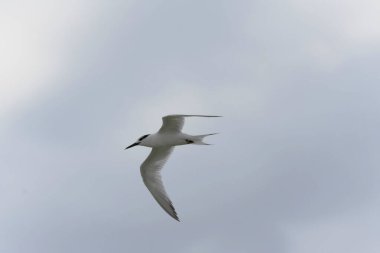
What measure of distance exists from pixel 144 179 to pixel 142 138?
5.76 feet

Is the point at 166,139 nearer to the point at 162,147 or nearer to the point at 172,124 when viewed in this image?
Result: the point at 172,124

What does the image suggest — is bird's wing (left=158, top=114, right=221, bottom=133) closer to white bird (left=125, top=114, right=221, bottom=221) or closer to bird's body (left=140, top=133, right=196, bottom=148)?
white bird (left=125, top=114, right=221, bottom=221)

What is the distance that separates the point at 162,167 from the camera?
2489 centimetres

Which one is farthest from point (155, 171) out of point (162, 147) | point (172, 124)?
point (172, 124)

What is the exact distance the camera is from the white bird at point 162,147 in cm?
2252

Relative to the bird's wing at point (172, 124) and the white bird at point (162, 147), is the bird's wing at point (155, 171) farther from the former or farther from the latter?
the bird's wing at point (172, 124)

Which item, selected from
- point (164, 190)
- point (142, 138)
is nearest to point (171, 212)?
point (164, 190)

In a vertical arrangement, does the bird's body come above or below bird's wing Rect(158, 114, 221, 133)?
below

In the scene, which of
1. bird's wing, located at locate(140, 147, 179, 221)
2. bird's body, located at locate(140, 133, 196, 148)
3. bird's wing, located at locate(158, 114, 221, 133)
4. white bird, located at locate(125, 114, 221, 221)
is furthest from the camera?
bird's wing, located at locate(140, 147, 179, 221)

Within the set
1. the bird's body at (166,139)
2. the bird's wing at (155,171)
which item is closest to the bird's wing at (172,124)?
the bird's body at (166,139)

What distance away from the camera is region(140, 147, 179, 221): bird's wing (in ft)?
80.0

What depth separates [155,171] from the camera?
2483 cm

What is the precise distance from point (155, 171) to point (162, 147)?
2.96 ft

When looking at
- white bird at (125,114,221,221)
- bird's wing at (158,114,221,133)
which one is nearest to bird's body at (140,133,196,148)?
white bird at (125,114,221,221)
